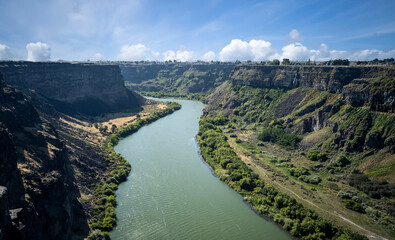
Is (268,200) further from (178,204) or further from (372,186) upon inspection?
(372,186)

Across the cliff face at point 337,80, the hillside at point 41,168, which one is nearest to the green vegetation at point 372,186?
the cliff face at point 337,80

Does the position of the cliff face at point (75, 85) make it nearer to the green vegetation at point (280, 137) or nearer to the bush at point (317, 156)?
the green vegetation at point (280, 137)

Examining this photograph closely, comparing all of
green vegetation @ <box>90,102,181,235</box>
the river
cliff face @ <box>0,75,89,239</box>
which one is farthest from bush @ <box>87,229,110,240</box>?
the river

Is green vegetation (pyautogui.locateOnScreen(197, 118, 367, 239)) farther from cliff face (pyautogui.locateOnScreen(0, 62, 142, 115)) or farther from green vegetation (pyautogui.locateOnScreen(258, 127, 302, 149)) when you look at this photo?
cliff face (pyautogui.locateOnScreen(0, 62, 142, 115))

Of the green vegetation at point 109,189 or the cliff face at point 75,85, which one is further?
the cliff face at point 75,85

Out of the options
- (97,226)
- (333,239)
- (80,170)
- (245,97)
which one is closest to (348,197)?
(333,239)

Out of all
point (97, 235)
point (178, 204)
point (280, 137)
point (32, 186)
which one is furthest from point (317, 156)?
point (32, 186)

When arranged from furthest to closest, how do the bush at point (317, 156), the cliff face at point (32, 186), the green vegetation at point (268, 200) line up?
1. the bush at point (317, 156)
2. the green vegetation at point (268, 200)
3. the cliff face at point (32, 186)

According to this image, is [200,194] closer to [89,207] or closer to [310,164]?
[89,207]
